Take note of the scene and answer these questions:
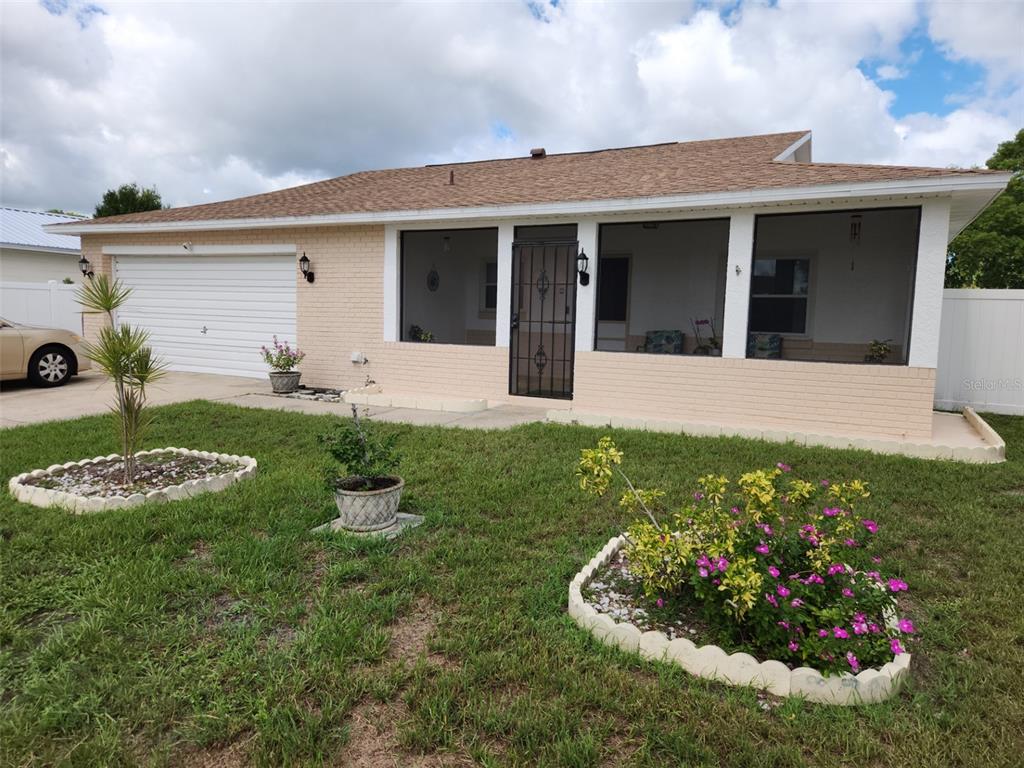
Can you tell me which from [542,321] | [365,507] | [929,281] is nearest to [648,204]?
[542,321]

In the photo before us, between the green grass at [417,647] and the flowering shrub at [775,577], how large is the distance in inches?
9.0

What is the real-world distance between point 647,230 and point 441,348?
4826mm

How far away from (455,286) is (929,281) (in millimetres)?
8811

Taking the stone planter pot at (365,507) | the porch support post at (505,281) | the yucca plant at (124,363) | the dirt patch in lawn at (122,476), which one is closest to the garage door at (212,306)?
the porch support post at (505,281)

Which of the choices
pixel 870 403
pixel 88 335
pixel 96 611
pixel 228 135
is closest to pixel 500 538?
pixel 96 611

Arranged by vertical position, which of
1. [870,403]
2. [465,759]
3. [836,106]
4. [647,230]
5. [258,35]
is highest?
[836,106]

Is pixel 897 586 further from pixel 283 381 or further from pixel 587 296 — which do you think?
pixel 283 381

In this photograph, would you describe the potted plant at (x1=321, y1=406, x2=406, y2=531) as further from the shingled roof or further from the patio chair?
the patio chair

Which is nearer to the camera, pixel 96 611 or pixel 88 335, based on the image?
pixel 96 611

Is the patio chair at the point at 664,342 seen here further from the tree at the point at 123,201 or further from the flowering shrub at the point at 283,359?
the tree at the point at 123,201

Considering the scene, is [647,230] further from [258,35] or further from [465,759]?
[465,759]

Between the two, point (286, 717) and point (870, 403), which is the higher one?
point (870, 403)

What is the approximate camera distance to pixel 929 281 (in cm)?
632

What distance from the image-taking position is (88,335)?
13.0 m
